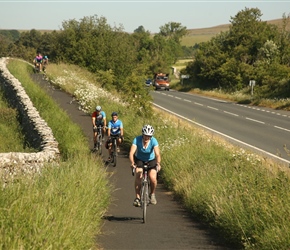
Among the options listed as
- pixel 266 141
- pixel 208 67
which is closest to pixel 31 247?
pixel 266 141

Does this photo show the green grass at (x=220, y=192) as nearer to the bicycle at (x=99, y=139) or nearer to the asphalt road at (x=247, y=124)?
the bicycle at (x=99, y=139)

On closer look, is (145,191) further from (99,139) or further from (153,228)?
(99,139)

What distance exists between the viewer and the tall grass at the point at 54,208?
6.25 metres

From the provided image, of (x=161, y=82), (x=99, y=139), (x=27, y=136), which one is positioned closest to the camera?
(x=99, y=139)

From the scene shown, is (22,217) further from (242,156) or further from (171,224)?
(242,156)

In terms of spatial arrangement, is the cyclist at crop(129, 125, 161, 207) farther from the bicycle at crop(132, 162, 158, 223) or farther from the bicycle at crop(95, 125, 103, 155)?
the bicycle at crop(95, 125, 103, 155)

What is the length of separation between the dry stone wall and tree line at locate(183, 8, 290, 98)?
3107cm

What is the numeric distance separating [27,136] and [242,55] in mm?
50895

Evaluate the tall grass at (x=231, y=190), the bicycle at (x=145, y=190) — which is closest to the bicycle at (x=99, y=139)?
the tall grass at (x=231, y=190)

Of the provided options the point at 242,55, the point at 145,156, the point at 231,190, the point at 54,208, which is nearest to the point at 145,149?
the point at 145,156

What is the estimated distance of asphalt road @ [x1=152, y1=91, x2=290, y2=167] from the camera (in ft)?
80.2

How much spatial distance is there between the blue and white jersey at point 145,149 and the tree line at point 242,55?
160 ft

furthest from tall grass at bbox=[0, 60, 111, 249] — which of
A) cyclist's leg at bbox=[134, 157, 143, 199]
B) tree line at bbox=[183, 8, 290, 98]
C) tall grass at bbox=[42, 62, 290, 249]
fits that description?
tree line at bbox=[183, 8, 290, 98]

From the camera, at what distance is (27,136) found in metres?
22.6
